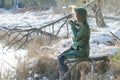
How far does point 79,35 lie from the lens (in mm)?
6801

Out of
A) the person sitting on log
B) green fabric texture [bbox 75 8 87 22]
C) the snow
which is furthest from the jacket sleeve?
the snow

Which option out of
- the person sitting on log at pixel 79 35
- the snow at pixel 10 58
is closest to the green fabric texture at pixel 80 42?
the person sitting on log at pixel 79 35

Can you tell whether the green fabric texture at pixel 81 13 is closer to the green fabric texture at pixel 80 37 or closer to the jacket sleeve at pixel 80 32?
the green fabric texture at pixel 80 37

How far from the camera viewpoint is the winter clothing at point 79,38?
266 inches

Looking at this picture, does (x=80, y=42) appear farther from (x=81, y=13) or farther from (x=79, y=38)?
(x=81, y=13)

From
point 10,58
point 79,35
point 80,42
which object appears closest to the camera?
point 79,35

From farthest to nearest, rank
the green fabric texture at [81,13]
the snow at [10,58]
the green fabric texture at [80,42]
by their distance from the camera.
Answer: the snow at [10,58], the green fabric texture at [80,42], the green fabric texture at [81,13]

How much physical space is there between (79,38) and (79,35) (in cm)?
8

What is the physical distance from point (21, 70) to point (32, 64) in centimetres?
35


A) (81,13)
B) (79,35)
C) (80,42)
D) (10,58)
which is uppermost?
(81,13)

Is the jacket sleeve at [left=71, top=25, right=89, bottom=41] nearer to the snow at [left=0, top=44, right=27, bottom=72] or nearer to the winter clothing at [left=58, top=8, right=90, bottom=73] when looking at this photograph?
the winter clothing at [left=58, top=8, right=90, bottom=73]

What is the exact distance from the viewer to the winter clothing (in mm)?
6766

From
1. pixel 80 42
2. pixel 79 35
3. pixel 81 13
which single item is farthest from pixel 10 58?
pixel 81 13

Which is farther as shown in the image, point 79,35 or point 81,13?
point 79,35
